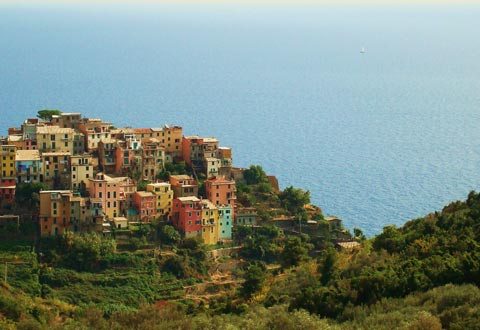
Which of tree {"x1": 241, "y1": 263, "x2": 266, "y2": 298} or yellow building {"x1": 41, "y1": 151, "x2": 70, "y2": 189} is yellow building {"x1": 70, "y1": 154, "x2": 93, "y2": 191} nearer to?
yellow building {"x1": 41, "y1": 151, "x2": 70, "y2": 189}

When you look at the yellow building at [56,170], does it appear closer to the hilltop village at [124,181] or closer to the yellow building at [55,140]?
the hilltop village at [124,181]

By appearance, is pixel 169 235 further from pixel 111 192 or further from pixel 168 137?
pixel 168 137

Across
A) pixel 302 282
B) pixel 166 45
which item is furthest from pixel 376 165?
pixel 166 45

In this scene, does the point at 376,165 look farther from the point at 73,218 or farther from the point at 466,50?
the point at 466,50

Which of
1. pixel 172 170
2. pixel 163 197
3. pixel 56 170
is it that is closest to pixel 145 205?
pixel 163 197

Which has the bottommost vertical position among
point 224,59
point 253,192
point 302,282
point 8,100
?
point 302,282

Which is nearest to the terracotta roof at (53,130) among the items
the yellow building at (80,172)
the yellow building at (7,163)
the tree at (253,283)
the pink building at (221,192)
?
the yellow building at (7,163)
